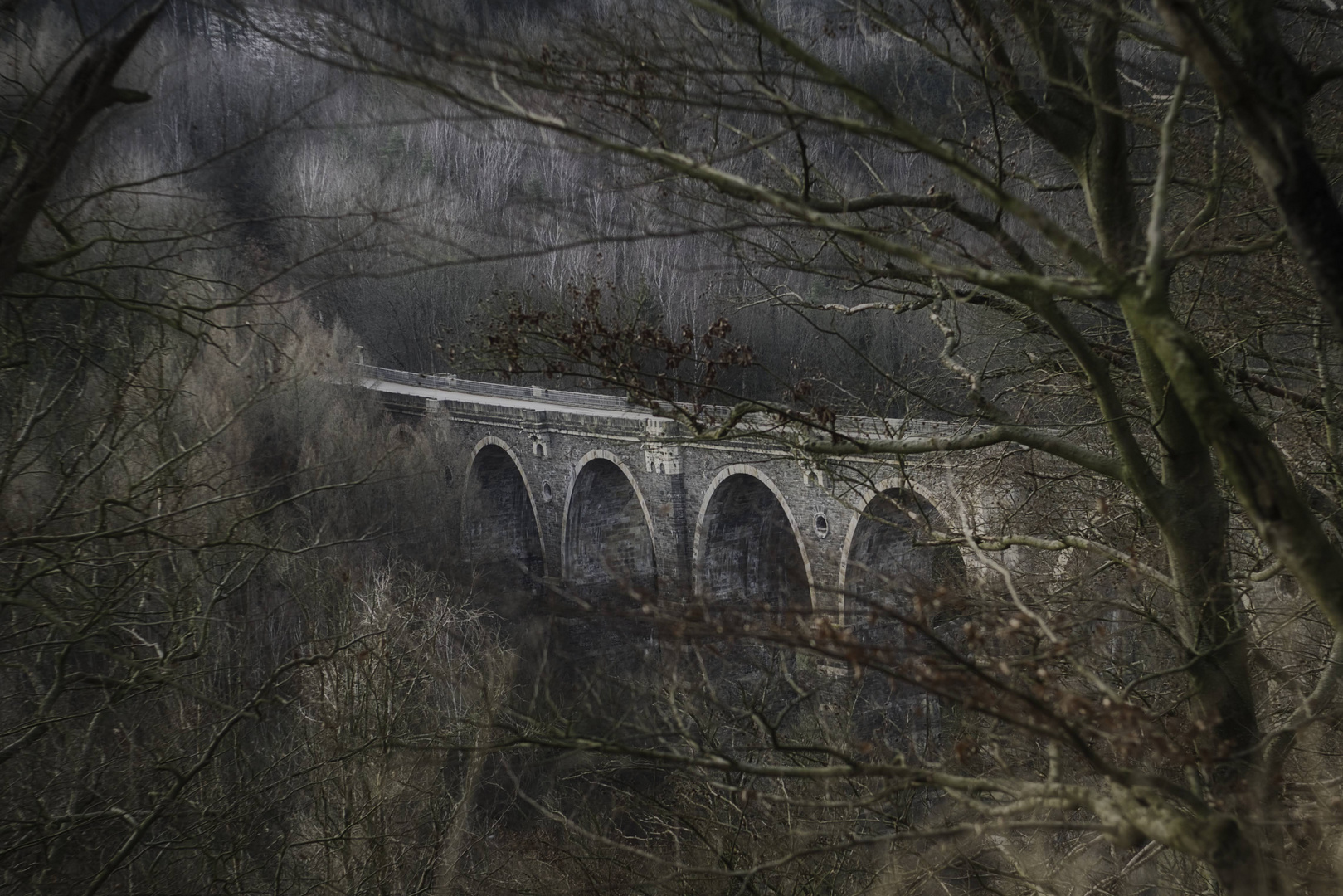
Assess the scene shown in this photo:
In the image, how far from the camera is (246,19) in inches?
102

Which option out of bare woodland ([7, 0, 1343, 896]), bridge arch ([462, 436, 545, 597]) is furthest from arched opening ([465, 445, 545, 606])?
bare woodland ([7, 0, 1343, 896])

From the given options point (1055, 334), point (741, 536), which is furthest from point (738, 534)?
point (1055, 334)

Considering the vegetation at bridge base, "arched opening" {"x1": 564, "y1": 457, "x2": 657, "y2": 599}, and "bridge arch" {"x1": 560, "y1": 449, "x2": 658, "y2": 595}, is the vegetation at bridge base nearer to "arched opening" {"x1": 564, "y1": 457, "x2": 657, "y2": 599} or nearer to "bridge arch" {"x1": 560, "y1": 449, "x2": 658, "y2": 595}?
"bridge arch" {"x1": 560, "y1": 449, "x2": 658, "y2": 595}

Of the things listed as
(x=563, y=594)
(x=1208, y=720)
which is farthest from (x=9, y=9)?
(x=1208, y=720)

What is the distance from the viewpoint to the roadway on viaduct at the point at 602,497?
19875 mm

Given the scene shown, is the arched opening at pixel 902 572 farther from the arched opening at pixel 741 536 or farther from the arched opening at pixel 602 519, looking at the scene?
the arched opening at pixel 602 519

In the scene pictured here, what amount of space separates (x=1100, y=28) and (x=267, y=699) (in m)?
3.70

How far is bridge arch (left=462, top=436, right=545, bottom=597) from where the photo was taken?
85.5 feet

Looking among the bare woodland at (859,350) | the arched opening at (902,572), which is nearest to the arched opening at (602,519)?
the arched opening at (902,572)

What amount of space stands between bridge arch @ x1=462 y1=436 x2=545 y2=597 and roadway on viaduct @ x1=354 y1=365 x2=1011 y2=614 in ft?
0.14

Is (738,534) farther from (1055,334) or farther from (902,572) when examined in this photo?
(902,572)

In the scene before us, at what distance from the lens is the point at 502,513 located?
92.2 feet

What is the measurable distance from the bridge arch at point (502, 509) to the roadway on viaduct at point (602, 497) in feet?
0.14

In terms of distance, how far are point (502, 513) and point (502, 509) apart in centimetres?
11
